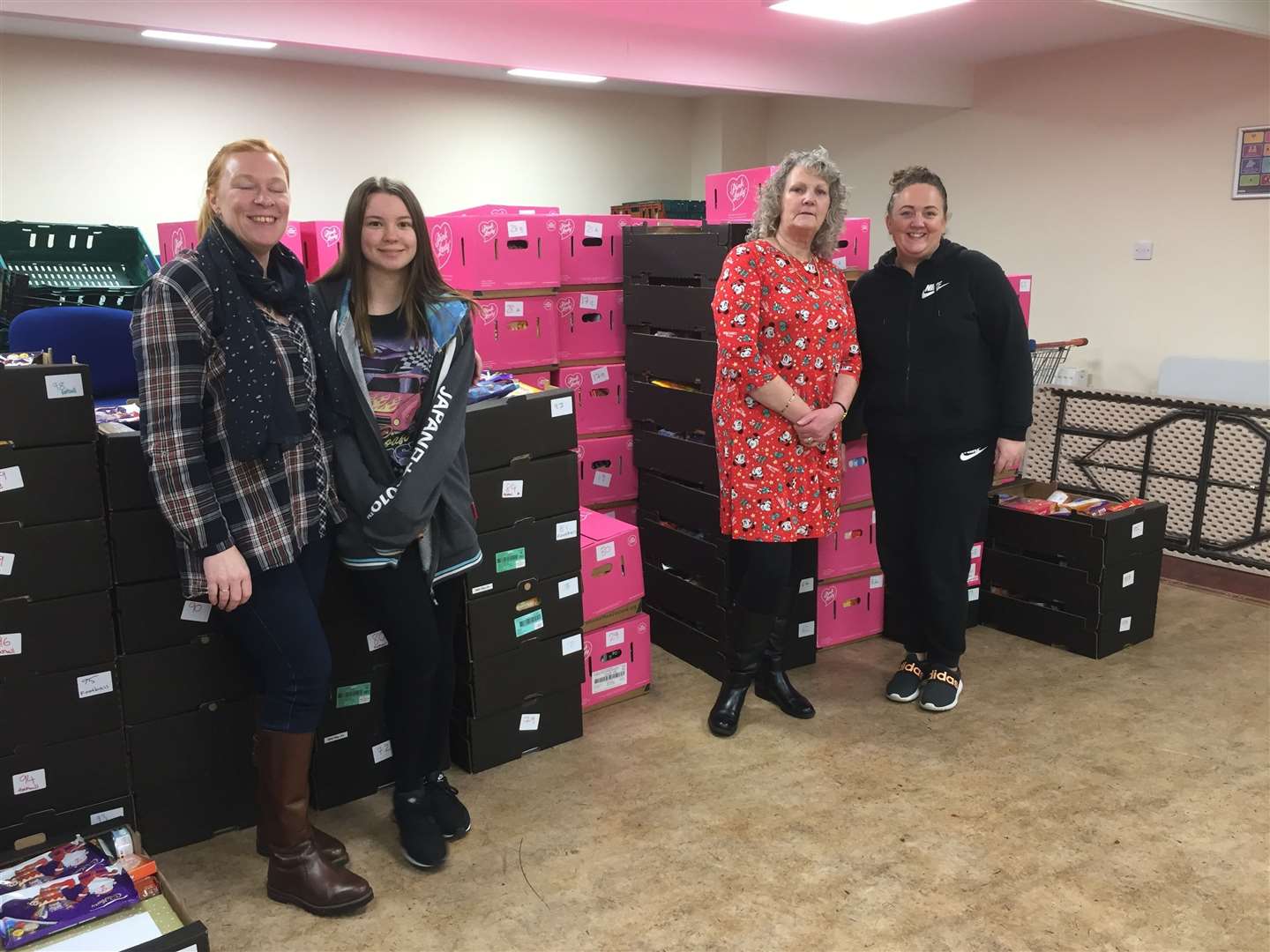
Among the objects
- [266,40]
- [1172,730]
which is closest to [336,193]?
[266,40]

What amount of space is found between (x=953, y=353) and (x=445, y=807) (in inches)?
72.8

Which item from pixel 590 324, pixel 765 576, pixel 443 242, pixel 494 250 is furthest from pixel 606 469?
A: pixel 765 576

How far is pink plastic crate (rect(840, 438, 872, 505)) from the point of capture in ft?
10.8

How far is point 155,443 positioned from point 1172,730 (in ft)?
9.31

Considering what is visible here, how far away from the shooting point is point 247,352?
178 cm

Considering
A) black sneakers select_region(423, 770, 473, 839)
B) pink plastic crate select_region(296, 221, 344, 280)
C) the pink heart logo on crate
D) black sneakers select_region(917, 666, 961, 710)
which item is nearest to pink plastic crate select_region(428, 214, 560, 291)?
the pink heart logo on crate

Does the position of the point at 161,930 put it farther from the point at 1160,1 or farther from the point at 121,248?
the point at 1160,1

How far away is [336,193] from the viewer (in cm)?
643

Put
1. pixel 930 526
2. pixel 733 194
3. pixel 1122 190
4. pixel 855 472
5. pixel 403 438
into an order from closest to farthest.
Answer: pixel 403 438
pixel 930 526
pixel 855 472
pixel 733 194
pixel 1122 190

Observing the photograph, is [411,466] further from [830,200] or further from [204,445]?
[830,200]

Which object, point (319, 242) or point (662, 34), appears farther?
point (662, 34)

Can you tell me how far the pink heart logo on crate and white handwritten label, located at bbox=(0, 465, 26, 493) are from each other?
69.2 inches

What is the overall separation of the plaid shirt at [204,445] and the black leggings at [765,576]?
1.30 metres

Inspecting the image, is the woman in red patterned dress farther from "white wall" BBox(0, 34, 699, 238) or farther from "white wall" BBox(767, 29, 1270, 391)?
"white wall" BBox(0, 34, 699, 238)
